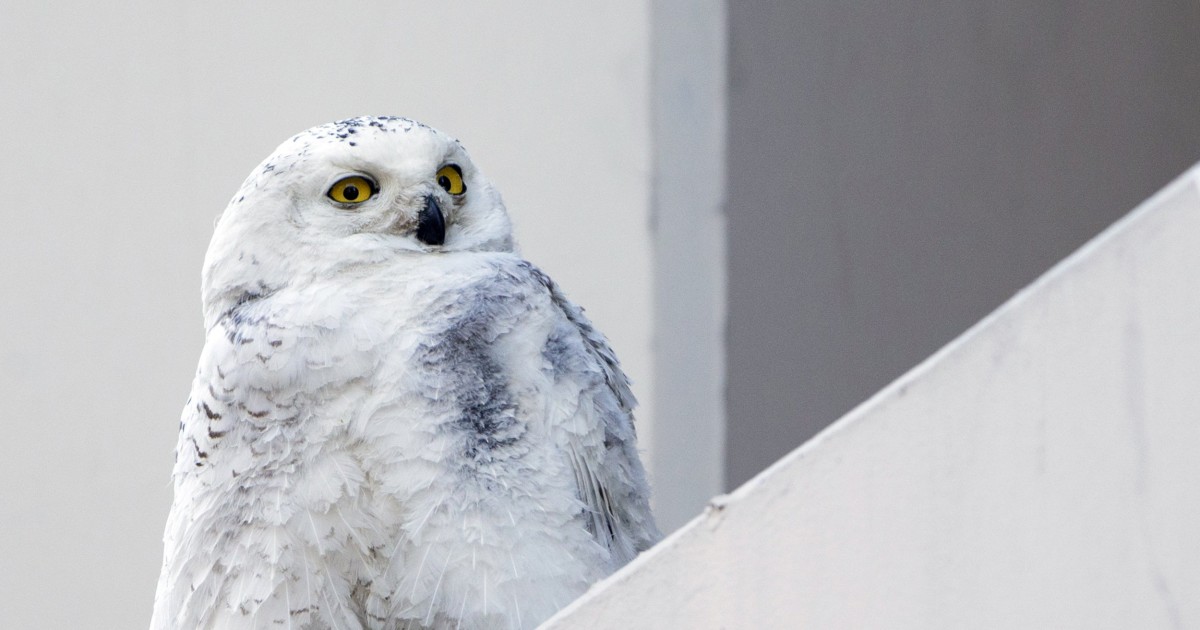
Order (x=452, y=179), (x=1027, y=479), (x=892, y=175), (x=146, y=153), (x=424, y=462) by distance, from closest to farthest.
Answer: (x=1027, y=479)
(x=424, y=462)
(x=452, y=179)
(x=146, y=153)
(x=892, y=175)

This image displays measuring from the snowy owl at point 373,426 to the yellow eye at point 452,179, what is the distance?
0.13 ft

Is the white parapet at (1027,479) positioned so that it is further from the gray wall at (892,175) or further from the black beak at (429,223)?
the gray wall at (892,175)

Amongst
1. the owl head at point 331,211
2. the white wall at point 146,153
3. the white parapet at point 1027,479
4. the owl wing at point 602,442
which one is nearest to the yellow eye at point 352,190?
the owl head at point 331,211

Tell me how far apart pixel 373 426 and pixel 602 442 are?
0.62 feet

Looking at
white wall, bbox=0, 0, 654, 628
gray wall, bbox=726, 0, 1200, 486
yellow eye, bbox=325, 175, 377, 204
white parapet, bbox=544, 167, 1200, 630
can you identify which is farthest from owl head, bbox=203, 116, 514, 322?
gray wall, bbox=726, 0, 1200, 486

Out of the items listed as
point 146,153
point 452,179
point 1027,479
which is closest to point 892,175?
point 146,153

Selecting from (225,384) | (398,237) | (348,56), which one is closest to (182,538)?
(225,384)

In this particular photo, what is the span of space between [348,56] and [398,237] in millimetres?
1182

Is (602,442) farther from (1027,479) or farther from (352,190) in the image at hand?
(1027,479)

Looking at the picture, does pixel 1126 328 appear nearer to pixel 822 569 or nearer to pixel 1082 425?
pixel 1082 425

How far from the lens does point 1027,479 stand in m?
0.44

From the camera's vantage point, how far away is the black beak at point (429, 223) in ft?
3.19

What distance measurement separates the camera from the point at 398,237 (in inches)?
38.1

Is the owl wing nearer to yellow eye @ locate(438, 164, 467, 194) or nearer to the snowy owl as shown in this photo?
the snowy owl
